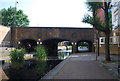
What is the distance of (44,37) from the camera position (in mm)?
40812

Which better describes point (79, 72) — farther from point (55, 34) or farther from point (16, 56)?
point (55, 34)

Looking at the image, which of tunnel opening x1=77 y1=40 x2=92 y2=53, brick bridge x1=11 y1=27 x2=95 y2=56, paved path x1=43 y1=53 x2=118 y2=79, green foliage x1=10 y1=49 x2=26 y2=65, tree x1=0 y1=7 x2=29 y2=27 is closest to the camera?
paved path x1=43 y1=53 x2=118 y2=79

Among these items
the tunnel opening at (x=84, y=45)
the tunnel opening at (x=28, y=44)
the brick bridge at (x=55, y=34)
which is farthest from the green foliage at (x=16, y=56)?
the tunnel opening at (x=84, y=45)

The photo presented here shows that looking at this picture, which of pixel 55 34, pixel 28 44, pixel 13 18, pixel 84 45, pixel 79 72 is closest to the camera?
pixel 79 72

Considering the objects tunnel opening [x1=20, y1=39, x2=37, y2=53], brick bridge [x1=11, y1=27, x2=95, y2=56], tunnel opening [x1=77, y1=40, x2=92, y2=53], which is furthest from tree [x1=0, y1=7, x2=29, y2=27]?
brick bridge [x1=11, y1=27, x2=95, y2=56]

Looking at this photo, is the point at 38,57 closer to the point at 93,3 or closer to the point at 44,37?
the point at 93,3

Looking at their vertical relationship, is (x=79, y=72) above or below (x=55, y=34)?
below

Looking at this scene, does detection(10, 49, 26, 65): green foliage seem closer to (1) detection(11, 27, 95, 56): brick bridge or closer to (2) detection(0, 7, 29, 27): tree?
(1) detection(11, 27, 95, 56): brick bridge

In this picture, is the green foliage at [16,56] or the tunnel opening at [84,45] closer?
the green foliage at [16,56]

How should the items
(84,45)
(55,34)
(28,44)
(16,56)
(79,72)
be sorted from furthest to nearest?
(84,45) → (28,44) → (55,34) → (16,56) → (79,72)

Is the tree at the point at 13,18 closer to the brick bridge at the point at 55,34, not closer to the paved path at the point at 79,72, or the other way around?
the brick bridge at the point at 55,34

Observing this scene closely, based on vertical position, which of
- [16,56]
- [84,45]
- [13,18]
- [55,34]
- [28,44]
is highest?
[13,18]

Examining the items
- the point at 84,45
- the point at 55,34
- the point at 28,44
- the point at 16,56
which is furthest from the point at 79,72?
the point at 84,45

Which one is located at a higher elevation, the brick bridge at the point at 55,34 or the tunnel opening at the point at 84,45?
the brick bridge at the point at 55,34
